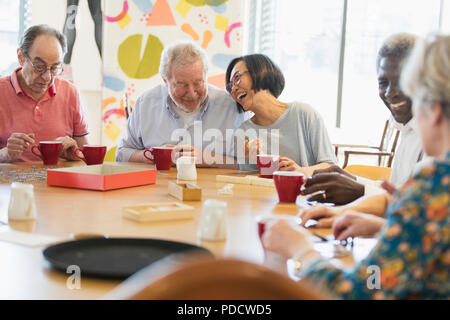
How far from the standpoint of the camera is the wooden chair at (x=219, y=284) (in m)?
0.45

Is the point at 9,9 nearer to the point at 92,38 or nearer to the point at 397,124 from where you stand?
the point at 92,38

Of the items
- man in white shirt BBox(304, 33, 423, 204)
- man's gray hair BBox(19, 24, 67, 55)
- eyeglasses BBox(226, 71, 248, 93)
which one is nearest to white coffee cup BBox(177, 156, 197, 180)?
man in white shirt BBox(304, 33, 423, 204)

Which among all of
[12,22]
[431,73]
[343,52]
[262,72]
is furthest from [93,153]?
[343,52]

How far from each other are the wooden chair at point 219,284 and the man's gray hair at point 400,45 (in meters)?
1.41

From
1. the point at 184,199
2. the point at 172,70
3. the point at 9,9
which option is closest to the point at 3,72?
the point at 9,9

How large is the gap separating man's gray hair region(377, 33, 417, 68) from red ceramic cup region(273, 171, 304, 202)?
53 centimetres

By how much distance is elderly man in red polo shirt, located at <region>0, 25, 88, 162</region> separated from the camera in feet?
8.59

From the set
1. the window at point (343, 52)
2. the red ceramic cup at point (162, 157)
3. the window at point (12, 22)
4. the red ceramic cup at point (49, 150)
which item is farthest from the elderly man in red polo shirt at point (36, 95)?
the window at point (343, 52)

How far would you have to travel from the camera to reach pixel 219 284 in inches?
18.1

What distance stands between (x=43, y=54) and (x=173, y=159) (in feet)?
2.99

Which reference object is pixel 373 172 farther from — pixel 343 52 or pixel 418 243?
pixel 343 52

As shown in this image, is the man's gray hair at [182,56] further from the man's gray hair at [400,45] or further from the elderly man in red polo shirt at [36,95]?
the man's gray hair at [400,45]

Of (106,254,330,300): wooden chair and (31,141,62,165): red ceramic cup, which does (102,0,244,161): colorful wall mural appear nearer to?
(31,141,62,165): red ceramic cup

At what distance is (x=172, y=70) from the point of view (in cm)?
256
